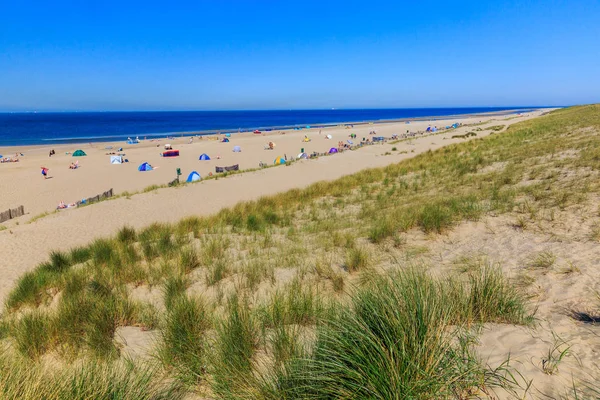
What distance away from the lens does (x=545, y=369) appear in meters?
2.31

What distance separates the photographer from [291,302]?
3.63m

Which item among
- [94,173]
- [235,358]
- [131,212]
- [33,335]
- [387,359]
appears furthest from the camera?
[94,173]

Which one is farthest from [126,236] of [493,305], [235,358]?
[493,305]

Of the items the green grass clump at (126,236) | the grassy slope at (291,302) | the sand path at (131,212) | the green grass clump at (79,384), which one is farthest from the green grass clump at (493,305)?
the sand path at (131,212)

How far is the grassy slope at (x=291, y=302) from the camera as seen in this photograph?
2.21m

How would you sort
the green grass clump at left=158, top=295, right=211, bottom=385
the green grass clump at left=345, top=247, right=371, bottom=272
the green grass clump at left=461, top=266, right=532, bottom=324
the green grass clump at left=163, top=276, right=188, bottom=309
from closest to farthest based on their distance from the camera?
the green grass clump at left=158, top=295, right=211, bottom=385 → the green grass clump at left=461, top=266, right=532, bottom=324 → the green grass clump at left=163, top=276, right=188, bottom=309 → the green grass clump at left=345, top=247, right=371, bottom=272

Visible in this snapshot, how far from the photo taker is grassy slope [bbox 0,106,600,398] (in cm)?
221

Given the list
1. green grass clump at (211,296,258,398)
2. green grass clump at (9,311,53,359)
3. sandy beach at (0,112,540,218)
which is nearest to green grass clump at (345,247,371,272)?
green grass clump at (211,296,258,398)

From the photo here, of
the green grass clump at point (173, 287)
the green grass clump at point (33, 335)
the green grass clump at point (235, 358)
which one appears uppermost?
the green grass clump at point (235, 358)

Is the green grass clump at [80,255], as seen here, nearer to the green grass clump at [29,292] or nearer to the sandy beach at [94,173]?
the green grass clump at [29,292]

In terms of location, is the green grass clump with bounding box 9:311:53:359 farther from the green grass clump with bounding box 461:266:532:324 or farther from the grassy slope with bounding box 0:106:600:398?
the green grass clump with bounding box 461:266:532:324

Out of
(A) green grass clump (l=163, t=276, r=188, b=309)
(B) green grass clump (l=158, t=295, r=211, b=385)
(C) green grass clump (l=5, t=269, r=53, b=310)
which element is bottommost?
(C) green grass clump (l=5, t=269, r=53, b=310)

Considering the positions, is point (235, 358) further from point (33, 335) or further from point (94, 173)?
point (94, 173)

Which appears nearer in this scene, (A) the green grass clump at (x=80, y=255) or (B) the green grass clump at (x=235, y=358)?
(B) the green grass clump at (x=235, y=358)
